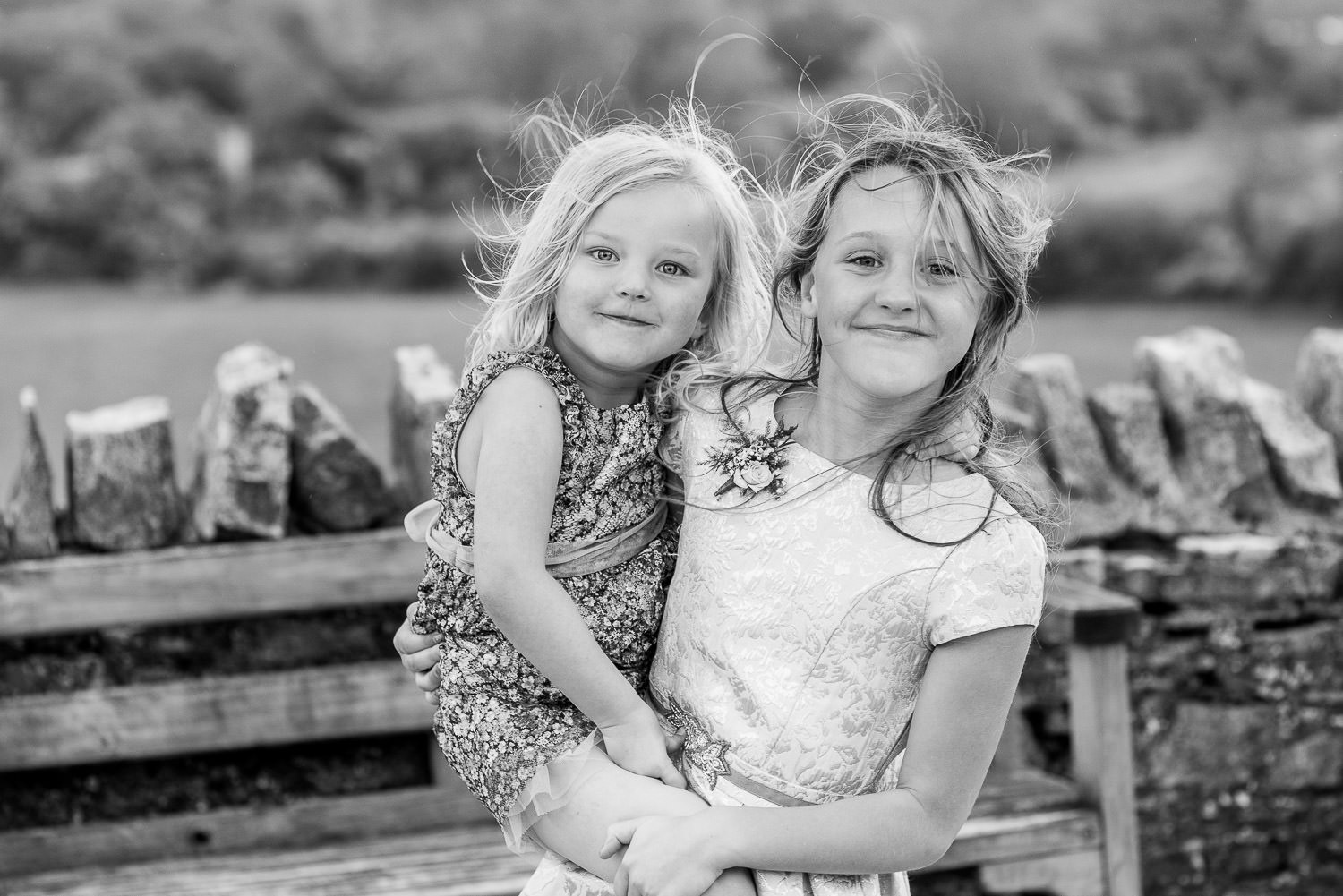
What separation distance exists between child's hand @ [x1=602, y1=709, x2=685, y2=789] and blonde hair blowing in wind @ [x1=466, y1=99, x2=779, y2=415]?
0.38 m

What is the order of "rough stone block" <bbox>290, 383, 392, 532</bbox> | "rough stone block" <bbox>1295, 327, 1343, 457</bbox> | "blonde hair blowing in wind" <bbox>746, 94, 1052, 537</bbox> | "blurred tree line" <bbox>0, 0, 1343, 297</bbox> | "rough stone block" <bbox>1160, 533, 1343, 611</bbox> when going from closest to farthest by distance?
"blonde hair blowing in wind" <bbox>746, 94, 1052, 537</bbox>, "rough stone block" <bbox>290, 383, 392, 532</bbox>, "rough stone block" <bbox>1160, 533, 1343, 611</bbox>, "rough stone block" <bbox>1295, 327, 1343, 457</bbox>, "blurred tree line" <bbox>0, 0, 1343, 297</bbox>

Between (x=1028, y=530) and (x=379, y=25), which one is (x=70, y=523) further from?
(x=379, y=25)

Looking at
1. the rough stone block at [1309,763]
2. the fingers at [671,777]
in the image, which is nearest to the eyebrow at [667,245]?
the fingers at [671,777]

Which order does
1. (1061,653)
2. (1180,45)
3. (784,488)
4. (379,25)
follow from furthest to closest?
(1180,45) → (379,25) → (1061,653) → (784,488)

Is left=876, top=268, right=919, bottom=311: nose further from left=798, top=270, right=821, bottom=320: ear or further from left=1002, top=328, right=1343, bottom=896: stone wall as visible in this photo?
left=1002, top=328, right=1343, bottom=896: stone wall

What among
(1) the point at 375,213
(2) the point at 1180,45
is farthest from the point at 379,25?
(2) the point at 1180,45

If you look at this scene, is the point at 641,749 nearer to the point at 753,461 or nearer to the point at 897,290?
the point at 753,461

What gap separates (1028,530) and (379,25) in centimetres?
942

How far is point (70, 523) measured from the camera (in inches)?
97.6

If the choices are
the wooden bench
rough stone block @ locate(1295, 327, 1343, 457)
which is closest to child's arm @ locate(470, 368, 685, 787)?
the wooden bench

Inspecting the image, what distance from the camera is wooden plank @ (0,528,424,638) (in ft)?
Result: 7.87

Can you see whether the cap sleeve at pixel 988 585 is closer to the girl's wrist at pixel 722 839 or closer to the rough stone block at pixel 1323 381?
the girl's wrist at pixel 722 839

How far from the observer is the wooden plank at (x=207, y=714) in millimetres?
2408

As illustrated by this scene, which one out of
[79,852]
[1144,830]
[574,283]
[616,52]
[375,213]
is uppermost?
[616,52]
